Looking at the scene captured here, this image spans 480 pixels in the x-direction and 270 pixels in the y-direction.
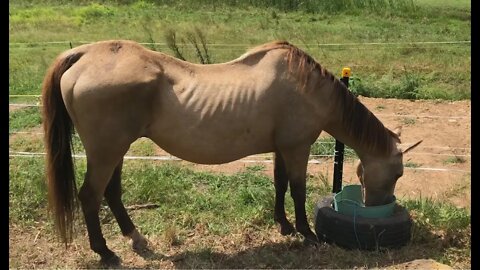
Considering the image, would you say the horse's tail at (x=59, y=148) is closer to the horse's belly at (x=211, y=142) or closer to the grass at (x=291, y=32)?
the horse's belly at (x=211, y=142)

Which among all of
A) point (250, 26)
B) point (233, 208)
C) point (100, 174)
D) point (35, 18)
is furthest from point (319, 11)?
point (100, 174)

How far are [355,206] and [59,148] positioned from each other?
96.1 inches

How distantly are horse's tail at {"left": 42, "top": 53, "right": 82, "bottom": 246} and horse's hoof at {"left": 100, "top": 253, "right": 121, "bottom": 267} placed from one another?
31 centimetres

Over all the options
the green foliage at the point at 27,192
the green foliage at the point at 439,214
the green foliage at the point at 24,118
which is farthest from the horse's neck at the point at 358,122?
the green foliage at the point at 24,118

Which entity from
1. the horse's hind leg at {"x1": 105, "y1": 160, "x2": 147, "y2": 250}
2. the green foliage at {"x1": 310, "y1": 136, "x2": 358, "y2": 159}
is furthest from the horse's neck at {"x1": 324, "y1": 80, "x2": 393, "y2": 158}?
the green foliage at {"x1": 310, "y1": 136, "x2": 358, "y2": 159}

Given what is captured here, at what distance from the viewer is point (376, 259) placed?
412 centimetres


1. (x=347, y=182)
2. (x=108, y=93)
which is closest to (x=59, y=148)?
(x=108, y=93)

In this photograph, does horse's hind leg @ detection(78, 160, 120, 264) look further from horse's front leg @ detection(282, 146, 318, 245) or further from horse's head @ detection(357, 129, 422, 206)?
horse's head @ detection(357, 129, 422, 206)

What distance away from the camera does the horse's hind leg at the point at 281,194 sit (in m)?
4.57

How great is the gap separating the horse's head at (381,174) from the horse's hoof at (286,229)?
0.70 metres

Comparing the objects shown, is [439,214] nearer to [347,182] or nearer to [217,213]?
[347,182]

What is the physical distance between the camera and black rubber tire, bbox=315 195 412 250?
13.7 feet

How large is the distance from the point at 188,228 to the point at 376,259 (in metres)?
1.65

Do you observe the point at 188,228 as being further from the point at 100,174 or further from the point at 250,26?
the point at 250,26
